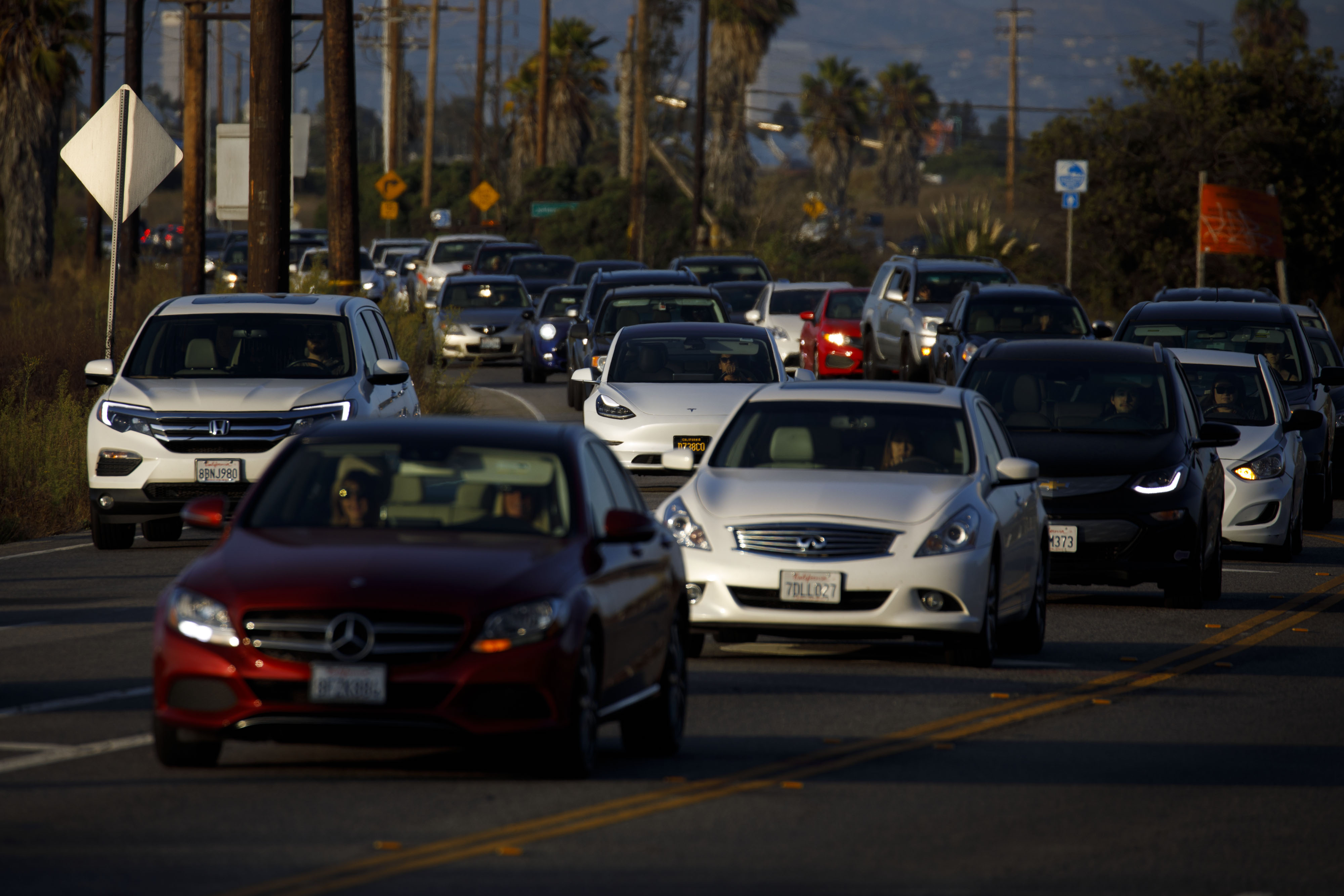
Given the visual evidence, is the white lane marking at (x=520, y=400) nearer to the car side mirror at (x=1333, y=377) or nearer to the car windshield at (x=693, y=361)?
the car windshield at (x=693, y=361)

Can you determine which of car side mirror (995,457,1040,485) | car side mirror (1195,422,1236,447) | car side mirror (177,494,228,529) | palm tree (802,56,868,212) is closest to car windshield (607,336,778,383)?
car side mirror (1195,422,1236,447)

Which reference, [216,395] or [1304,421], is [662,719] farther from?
[1304,421]

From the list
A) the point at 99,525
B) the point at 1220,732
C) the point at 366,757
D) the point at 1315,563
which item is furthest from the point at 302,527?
the point at 1315,563

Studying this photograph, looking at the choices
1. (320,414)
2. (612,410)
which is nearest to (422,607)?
(320,414)

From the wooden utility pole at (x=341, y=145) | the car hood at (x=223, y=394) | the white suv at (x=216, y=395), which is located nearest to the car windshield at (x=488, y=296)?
the wooden utility pole at (x=341, y=145)

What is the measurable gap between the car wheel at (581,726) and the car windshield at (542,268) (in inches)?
1522

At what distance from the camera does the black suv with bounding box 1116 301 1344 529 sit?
2125 cm

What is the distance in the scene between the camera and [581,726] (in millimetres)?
8133

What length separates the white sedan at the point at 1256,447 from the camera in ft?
56.3

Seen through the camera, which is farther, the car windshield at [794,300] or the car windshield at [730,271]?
the car windshield at [730,271]

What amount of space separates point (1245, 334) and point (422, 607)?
50.9ft

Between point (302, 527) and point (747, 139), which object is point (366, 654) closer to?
point (302, 527)

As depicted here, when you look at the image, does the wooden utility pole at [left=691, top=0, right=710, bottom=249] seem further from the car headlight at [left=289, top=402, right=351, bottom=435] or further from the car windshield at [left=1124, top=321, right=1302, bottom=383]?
the car headlight at [left=289, top=402, right=351, bottom=435]

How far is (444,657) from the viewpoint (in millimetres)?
7750
